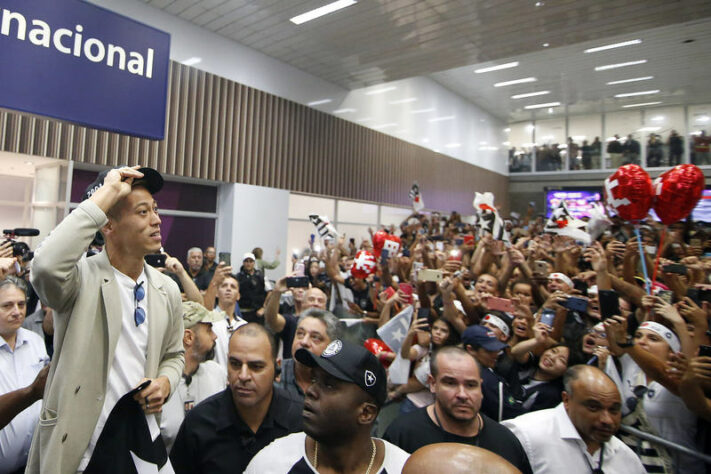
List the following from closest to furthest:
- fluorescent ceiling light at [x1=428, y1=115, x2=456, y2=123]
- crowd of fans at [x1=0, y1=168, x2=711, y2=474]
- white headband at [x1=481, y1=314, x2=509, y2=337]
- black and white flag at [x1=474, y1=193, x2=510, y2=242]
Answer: crowd of fans at [x1=0, y1=168, x2=711, y2=474]
white headband at [x1=481, y1=314, x2=509, y2=337]
black and white flag at [x1=474, y1=193, x2=510, y2=242]
fluorescent ceiling light at [x1=428, y1=115, x2=456, y2=123]

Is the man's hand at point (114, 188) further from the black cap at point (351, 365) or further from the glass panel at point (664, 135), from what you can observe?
the glass panel at point (664, 135)

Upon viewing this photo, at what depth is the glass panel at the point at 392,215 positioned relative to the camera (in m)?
12.5

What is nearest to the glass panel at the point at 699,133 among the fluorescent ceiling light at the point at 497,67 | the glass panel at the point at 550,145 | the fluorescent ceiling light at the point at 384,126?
the glass panel at the point at 550,145

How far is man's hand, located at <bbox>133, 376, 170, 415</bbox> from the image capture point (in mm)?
1438

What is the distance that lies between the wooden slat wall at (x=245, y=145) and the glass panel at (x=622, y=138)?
8.15 meters

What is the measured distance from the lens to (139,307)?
5.16 ft

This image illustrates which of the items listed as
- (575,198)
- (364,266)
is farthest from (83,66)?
(575,198)

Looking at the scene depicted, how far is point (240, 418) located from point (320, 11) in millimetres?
6899

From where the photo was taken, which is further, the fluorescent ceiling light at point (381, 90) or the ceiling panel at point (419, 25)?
the fluorescent ceiling light at point (381, 90)

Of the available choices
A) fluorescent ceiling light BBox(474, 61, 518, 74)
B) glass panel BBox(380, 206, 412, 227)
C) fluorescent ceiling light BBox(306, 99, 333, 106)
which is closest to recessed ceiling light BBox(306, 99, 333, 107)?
fluorescent ceiling light BBox(306, 99, 333, 106)

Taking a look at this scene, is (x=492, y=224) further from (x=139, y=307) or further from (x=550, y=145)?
(x=550, y=145)

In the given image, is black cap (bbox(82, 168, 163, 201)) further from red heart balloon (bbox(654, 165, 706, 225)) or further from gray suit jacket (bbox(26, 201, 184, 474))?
red heart balloon (bbox(654, 165, 706, 225))

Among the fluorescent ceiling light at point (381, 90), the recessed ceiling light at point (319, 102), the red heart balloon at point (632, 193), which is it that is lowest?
the red heart balloon at point (632, 193)

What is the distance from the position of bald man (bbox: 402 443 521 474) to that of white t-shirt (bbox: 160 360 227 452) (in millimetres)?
1626
